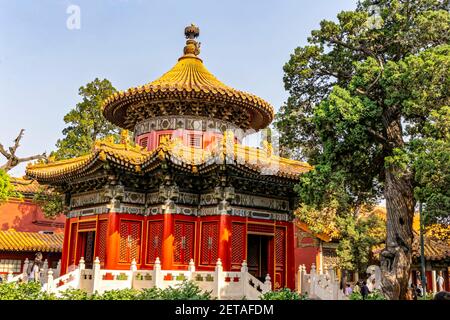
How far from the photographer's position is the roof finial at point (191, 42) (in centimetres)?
2211

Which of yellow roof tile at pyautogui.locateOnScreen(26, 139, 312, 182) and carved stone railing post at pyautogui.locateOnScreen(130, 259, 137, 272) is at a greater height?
yellow roof tile at pyautogui.locateOnScreen(26, 139, 312, 182)

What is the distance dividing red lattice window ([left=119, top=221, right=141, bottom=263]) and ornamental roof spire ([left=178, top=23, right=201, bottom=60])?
8.70 metres

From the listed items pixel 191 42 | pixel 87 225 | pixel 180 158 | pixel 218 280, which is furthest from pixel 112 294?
pixel 191 42

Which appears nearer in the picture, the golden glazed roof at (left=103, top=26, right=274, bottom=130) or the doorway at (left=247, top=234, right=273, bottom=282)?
the golden glazed roof at (left=103, top=26, right=274, bottom=130)

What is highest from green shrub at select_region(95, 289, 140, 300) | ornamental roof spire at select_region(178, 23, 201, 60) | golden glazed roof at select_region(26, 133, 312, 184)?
ornamental roof spire at select_region(178, 23, 201, 60)

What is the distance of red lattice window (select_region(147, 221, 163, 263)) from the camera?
16.7 m

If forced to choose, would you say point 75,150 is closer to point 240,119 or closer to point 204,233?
point 240,119

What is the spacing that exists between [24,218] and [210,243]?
71.5ft

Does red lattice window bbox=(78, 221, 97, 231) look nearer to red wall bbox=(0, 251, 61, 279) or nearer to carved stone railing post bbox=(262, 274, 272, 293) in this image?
carved stone railing post bbox=(262, 274, 272, 293)

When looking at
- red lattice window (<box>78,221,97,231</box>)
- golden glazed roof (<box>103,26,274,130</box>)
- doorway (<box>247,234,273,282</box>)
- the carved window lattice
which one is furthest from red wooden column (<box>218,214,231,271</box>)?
the carved window lattice

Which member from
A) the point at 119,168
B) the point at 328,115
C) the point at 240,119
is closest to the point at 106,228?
the point at 119,168

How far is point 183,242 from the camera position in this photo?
16.7 metres

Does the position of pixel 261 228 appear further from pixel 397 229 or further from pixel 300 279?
pixel 397 229

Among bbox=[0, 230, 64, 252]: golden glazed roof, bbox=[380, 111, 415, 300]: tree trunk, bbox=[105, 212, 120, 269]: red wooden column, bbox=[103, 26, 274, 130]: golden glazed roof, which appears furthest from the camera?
bbox=[0, 230, 64, 252]: golden glazed roof
